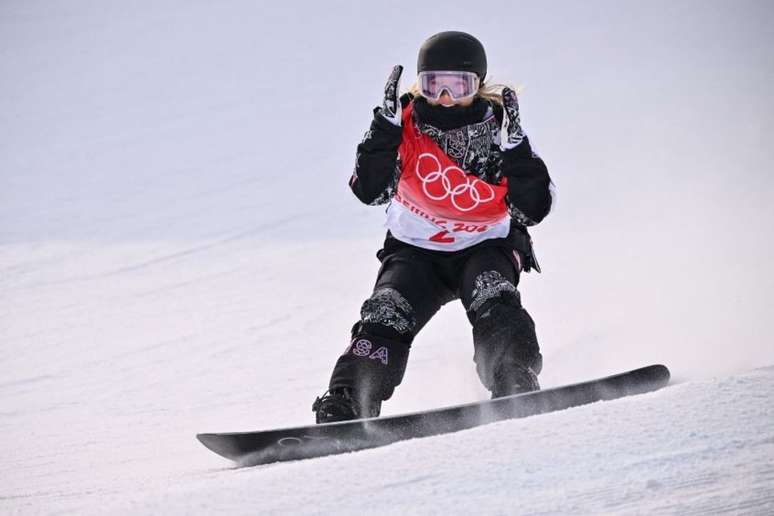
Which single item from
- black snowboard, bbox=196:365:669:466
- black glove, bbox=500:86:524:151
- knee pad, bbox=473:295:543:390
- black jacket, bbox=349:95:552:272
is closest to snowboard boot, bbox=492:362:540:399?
knee pad, bbox=473:295:543:390

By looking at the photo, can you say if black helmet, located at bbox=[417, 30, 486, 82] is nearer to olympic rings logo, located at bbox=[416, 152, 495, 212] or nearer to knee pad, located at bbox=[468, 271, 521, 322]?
olympic rings logo, located at bbox=[416, 152, 495, 212]

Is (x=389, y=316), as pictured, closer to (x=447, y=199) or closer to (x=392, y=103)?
(x=447, y=199)

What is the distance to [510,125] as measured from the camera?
129 inches

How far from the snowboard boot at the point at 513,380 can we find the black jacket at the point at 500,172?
588 millimetres

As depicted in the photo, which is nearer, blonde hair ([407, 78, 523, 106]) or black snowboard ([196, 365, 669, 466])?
black snowboard ([196, 365, 669, 466])

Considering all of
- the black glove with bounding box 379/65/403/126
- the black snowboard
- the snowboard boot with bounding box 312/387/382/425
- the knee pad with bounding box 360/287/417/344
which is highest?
the black glove with bounding box 379/65/403/126

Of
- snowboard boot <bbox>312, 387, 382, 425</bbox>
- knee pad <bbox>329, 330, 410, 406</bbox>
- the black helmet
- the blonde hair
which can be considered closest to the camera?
snowboard boot <bbox>312, 387, 382, 425</bbox>

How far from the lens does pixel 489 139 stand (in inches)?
133

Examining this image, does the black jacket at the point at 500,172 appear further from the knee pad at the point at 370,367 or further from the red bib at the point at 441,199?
the knee pad at the point at 370,367

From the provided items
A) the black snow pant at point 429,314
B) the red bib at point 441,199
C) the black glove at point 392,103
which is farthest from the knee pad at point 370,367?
the black glove at point 392,103

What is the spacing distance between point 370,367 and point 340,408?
221 mm

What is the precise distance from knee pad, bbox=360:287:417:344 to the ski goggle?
676mm

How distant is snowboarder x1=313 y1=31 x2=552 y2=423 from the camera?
315 centimetres

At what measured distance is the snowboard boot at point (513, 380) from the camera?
290cm
